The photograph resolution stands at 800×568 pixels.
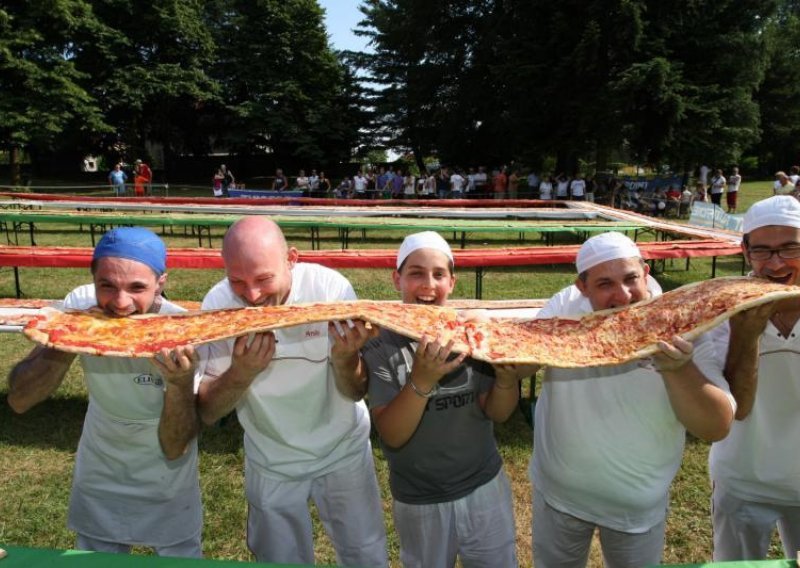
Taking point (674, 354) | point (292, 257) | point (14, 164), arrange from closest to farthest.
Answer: point (674, 354) → point (292, 257) → point (14, 164)

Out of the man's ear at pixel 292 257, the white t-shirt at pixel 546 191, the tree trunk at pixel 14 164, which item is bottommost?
the man's ear at pixel 292 257

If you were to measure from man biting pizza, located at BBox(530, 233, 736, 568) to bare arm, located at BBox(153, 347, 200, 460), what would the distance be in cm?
148

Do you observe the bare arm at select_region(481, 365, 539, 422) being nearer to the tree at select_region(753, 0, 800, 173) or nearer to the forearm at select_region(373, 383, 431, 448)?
the forearm at select_region(373, 383, 431, 448)

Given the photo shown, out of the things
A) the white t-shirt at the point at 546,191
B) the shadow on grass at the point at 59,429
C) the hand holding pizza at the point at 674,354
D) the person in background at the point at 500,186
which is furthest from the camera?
the person in background at the point at 500,186

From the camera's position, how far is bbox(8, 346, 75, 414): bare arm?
2219mm

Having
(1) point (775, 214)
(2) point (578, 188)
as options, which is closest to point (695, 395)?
(1) point (775, 214)

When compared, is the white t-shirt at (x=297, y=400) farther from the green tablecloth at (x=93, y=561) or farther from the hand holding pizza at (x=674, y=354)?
the hand holding pizza at (x=674, y=354)

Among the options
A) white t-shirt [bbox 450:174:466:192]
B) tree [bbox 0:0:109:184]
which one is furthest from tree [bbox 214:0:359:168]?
white t-shirt [bbox 450:174:466:192]

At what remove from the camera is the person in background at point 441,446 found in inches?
88.4

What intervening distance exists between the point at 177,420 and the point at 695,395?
2008 mm

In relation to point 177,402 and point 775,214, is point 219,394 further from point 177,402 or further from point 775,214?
point 775,214

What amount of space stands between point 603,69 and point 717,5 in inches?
223

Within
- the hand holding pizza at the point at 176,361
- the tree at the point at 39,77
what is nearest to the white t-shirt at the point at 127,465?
the hand holding pizza at the point at 176,361

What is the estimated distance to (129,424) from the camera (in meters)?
2.36
